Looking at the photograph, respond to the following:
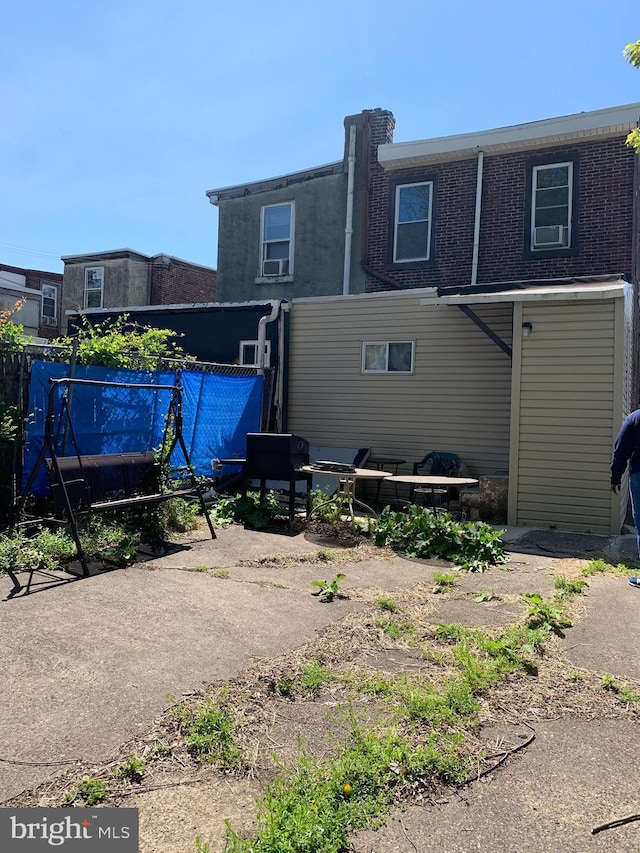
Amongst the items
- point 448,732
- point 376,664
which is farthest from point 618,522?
point 448,732

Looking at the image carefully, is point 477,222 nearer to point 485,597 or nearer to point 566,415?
point 566,415

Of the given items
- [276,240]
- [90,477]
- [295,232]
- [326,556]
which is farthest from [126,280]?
[326,556]

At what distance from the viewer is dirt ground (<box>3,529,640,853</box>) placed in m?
2.53

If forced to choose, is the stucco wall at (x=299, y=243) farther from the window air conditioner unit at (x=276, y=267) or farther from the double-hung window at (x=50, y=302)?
the double-hung window at (x=50, y=302)

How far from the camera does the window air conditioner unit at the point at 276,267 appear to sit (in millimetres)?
15977

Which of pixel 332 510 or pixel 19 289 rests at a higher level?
pixel 19 289

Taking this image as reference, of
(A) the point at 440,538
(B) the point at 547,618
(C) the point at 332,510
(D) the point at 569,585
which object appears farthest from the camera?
(C) the point at 332,510

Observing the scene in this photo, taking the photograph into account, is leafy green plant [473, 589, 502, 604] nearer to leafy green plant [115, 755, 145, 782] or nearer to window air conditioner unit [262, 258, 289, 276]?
leafy green plant [115, 755, 145, 782]

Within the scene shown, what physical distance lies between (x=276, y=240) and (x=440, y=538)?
10.6m

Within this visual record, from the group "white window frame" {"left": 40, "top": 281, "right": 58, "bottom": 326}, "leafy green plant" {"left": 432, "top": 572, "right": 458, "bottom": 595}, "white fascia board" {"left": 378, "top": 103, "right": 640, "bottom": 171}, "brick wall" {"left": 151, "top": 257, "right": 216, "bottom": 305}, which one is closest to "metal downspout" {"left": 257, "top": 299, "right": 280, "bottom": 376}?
"white fascia board" {"left": 378, "top": 103, "right": 640, "bottom": 171}

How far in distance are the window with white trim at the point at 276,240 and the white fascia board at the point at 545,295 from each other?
22.8 ft

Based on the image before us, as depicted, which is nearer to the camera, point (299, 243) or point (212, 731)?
point (212, 731)

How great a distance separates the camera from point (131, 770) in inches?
112

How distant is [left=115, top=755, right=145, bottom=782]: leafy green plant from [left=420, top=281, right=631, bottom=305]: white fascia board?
775 cm
